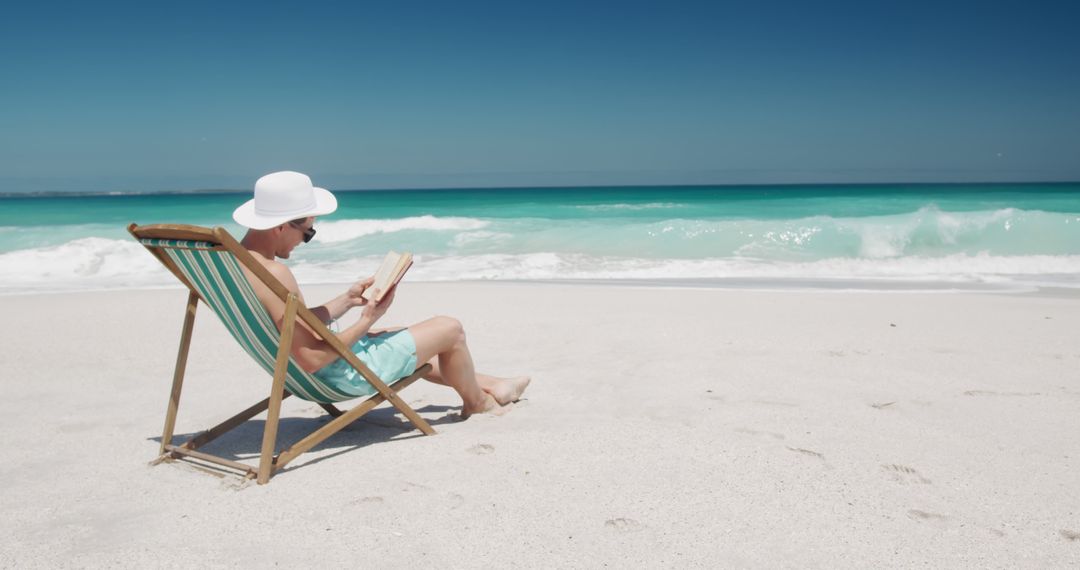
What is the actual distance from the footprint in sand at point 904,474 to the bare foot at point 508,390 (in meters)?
1.76

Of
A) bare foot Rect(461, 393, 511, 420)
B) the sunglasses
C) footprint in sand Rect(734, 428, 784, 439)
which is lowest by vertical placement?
bare foot Rect(461, 393, 511, 420)

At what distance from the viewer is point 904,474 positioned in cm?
294

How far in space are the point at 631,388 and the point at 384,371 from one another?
59.6 inches

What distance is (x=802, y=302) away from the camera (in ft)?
24.0

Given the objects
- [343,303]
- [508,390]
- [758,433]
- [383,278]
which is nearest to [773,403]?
[758,433]

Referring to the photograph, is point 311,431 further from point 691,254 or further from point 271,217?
point 691,254

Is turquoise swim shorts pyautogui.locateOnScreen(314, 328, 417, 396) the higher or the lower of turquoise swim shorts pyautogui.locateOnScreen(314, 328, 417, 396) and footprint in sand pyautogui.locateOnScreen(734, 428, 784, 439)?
the higher

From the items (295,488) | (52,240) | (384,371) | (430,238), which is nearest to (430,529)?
(295,488)

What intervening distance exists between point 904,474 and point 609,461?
1.11 metres

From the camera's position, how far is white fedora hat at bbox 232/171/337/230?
2.83 meters

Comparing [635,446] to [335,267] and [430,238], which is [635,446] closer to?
[335,267]

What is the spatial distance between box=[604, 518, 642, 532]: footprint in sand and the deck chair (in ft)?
3.75

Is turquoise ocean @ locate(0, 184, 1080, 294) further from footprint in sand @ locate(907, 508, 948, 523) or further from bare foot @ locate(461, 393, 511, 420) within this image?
footprint in sand @ locate(907, 508, 948, 523)

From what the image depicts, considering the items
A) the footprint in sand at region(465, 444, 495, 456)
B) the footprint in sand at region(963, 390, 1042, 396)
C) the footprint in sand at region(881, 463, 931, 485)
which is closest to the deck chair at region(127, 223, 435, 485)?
the footprint in sand at region(465, 444, 495, 456)
